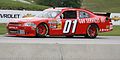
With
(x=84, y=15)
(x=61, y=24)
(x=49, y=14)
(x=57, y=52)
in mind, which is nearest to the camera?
(x=57, y=52)

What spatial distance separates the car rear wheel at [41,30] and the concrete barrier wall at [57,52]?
9.11 m

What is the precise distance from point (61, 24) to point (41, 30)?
1119 millimetres

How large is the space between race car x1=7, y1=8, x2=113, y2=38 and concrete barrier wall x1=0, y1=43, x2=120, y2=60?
9053mm

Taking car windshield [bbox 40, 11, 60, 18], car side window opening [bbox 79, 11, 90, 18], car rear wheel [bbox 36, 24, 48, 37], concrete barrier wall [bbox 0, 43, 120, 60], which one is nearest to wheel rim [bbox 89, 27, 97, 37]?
car side window opening [bbox 79, 11, 90, 18]

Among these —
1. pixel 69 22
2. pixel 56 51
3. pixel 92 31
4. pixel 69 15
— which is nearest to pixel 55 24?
pixel 69 22

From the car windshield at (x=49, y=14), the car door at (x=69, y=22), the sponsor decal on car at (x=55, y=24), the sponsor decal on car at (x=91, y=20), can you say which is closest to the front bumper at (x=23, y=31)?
the sponsor decal on car at (x=55, y=24)

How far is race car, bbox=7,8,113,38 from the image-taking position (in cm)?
1941

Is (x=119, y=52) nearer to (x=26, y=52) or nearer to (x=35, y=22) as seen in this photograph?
(x=26, y=52)

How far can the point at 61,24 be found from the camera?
20.2 meters

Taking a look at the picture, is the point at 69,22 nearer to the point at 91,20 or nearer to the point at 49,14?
the point at 49,14

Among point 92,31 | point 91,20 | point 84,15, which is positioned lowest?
point 92,31

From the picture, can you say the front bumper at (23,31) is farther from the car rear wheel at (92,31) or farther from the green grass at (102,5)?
the green grass at (102,5)

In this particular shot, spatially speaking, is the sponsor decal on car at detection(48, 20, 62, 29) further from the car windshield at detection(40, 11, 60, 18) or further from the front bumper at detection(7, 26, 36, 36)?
the front bumper at detection(7, 26, 36, 36)

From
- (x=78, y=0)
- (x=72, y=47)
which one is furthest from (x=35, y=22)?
(x=78, y=0)
